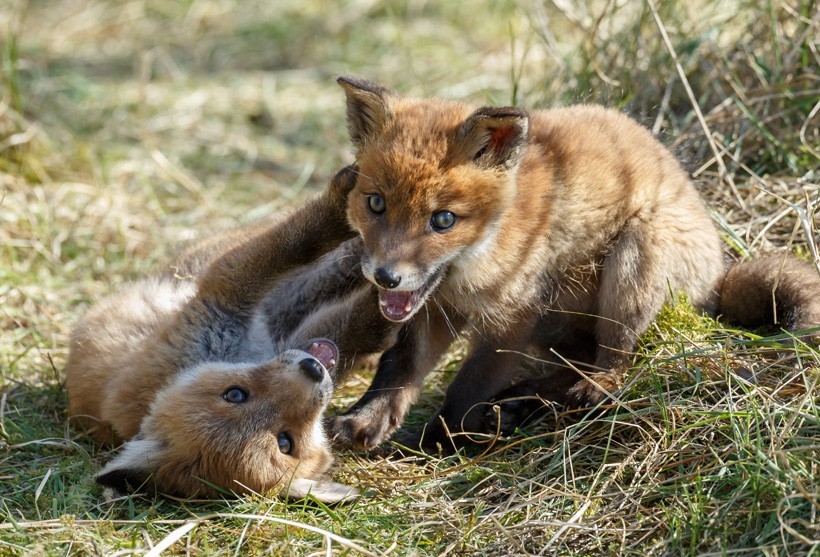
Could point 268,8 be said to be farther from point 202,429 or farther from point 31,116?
point 202,429

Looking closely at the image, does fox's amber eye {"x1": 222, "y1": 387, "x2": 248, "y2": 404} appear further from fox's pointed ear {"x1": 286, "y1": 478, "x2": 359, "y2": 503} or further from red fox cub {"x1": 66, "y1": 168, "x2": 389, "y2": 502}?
fox's pointed ear {"x1": 286, "y1": 478, "x2": 359, "y2": 503}

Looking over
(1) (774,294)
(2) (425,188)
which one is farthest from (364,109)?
(1) (774,294)

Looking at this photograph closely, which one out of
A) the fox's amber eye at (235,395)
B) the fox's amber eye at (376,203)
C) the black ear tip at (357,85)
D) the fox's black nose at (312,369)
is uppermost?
the black ear tip at (357,85)

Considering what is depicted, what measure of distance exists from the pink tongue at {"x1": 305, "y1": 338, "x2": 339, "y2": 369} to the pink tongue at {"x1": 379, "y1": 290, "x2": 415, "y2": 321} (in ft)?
2.05

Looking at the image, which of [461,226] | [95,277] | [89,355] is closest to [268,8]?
[95,277]

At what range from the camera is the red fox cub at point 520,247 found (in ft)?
13.5

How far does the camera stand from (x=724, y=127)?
20.3ft

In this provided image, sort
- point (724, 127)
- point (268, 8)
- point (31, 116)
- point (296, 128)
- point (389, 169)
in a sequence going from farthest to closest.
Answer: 1. point (268, 8)
2. point (296, 128)
3. point (31, 116)
4. point (724, 127)
5. point (389, 169)

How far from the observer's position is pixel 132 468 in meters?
4.20

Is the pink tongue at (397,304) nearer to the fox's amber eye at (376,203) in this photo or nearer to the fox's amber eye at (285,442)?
the fox's amber eye at (376,203)

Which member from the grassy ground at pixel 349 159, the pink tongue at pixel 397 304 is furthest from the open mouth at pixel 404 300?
the grassy ground at pixel 349 159

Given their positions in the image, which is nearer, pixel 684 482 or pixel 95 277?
pixel 684 482

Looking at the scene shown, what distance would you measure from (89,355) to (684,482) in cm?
329

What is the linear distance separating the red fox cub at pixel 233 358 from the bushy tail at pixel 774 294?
1960 mm
